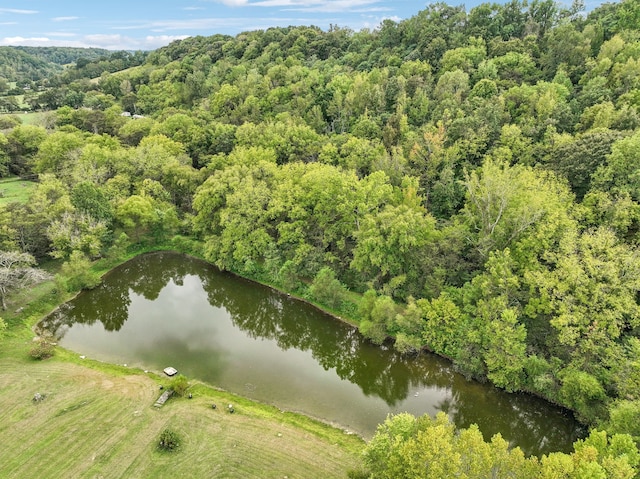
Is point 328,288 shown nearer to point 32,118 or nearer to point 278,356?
point 278,356

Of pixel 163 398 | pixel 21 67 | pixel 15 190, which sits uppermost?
pixel 21 67

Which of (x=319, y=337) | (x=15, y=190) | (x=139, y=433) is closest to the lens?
(x=139, y=433)

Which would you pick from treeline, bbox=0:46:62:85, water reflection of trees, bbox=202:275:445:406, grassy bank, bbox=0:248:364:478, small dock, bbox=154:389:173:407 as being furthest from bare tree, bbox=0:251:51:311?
treeline, bbox=0:46:62:85

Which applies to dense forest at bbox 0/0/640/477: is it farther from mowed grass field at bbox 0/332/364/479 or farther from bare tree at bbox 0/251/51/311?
mowed grass field at bbox 0/332/364/479

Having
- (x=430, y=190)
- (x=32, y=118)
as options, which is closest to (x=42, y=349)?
(x=430, y=190)

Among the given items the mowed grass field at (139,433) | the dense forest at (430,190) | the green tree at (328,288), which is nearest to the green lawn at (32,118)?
the dense forest at (430,190)

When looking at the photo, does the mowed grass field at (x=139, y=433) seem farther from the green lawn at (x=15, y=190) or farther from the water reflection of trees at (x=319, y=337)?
the green lawn at (x=15, y=190)
